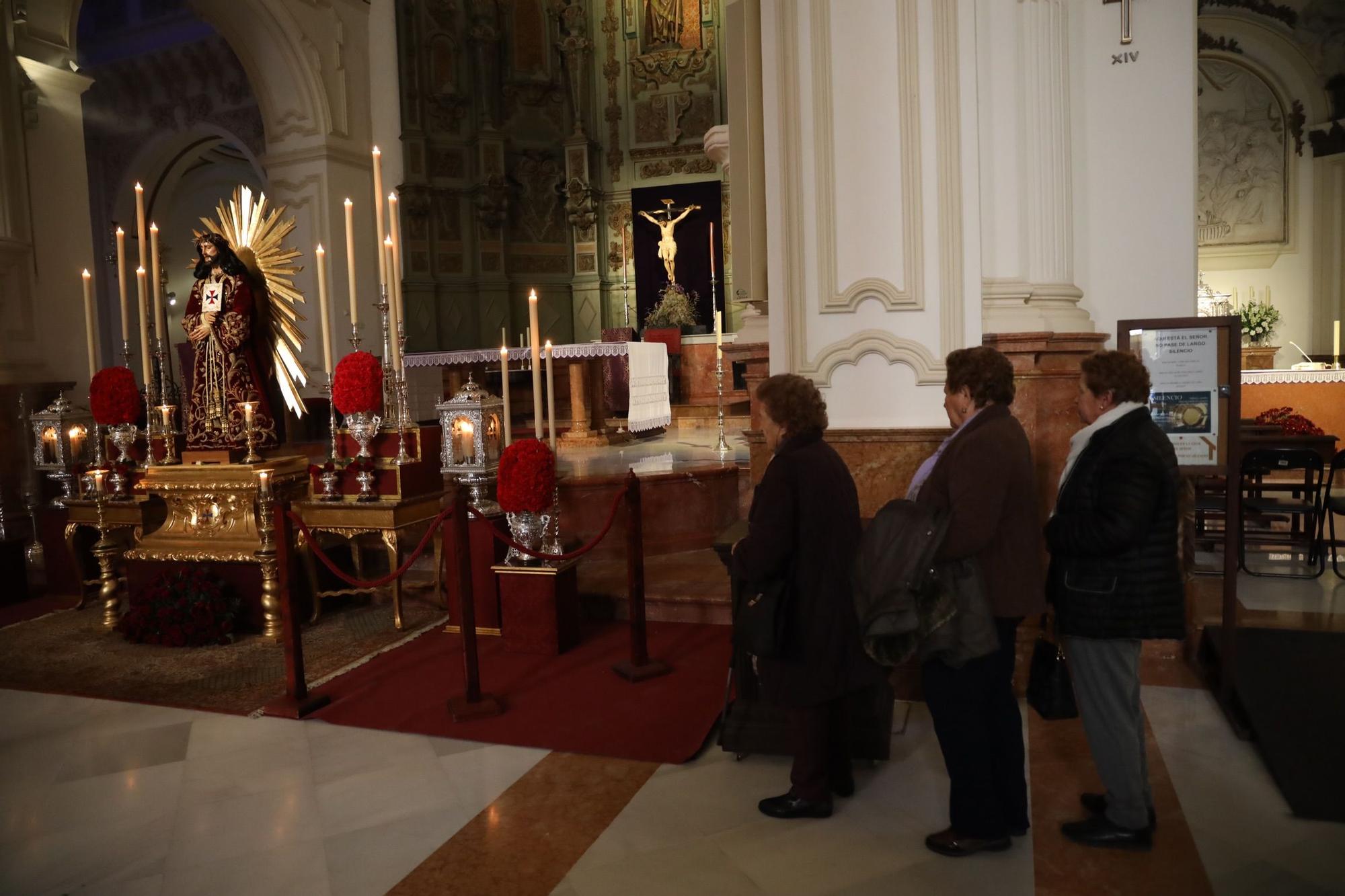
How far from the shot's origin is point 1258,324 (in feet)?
42.2

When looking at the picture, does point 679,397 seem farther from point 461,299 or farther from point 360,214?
point 360,214

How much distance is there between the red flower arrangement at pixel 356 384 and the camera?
5.83 m

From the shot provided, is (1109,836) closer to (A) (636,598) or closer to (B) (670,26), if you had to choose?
(A) (636,598)

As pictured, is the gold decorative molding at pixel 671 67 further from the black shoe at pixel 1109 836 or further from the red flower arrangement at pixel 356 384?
the black shoe at pixel 1109 836

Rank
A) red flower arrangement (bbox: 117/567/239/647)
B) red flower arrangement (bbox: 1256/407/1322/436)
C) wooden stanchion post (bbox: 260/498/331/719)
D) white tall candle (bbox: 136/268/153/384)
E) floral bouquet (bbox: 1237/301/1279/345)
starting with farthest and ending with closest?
floral bouquet (bbox: 1237/301/1279/345) → red flower arrangement (bbox: 1256/407/1322/436) → white tall candle (bbox: 136/268/153/384) → red flower arrangement (bbox: 117/567/239/647) → wooden stanchion post (bbox: 260/498/331/719)

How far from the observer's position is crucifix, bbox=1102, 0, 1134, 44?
529 cm

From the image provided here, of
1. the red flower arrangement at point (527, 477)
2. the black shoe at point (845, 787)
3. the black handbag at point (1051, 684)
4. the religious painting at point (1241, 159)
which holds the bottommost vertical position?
the black shoe at point (845, 787)

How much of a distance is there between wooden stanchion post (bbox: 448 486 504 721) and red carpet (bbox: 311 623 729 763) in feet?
0.18

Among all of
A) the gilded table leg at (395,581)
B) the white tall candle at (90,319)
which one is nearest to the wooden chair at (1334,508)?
the gilded table leg at (395,581)

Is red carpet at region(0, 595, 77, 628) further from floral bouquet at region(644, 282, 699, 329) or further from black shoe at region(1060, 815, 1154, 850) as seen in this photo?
floral bouquet at region(644, 282, 699, 329)

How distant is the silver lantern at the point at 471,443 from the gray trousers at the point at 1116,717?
3.71 metres

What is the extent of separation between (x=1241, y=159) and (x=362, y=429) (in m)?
13.6

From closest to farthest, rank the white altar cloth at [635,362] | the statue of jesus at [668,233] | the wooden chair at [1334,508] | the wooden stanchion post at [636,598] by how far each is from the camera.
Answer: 1. the wooden stanchion post at [636,598]
2. the wooden chair at [1334,508]
3. the white altar cloth at [635,362]
4. the statue of jesus at [668,233]

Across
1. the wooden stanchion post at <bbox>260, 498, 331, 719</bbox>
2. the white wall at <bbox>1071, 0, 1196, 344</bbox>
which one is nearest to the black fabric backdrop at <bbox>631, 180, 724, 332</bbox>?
the white wall at <bbox>1071, 0, 1196, 344</bbox>
